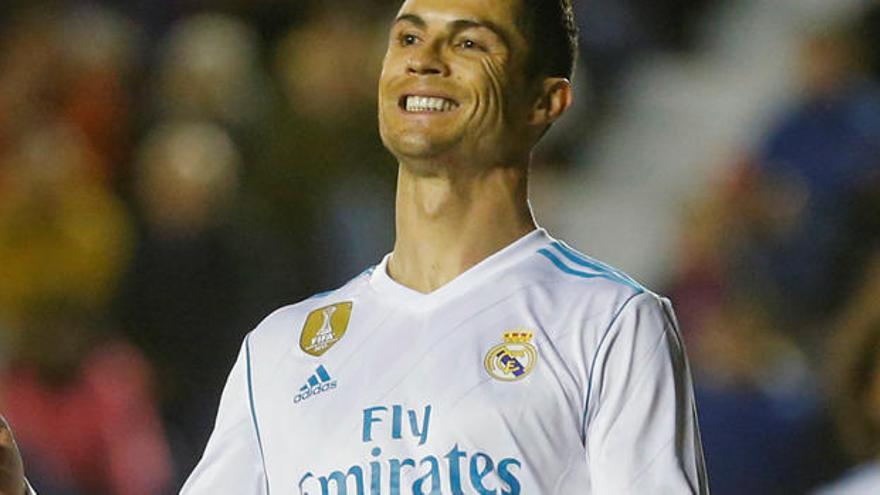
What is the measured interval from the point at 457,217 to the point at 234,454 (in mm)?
703

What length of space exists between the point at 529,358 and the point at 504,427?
148 millimetres

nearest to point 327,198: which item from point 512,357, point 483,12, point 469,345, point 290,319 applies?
point 290,319

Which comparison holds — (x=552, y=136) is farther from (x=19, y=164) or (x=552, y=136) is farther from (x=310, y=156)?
(x=19, y=164)

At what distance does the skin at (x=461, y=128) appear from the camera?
365 cm

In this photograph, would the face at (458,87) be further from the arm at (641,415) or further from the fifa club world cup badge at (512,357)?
the arm at (641,415)

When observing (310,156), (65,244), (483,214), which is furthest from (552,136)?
(483,214)

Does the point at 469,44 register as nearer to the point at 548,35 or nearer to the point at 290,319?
the point at 548,35

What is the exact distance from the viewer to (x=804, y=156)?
25.3 ft

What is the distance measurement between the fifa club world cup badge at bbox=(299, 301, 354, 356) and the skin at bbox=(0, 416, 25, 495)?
65cm

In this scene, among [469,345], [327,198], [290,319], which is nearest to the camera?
[469,345]

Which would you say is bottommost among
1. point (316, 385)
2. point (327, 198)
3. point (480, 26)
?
point (327, 198)

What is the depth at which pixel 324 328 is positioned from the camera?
386 centimetres

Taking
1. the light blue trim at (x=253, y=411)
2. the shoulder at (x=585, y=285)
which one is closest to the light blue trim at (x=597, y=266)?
the shoulder at (x=585, y=285)

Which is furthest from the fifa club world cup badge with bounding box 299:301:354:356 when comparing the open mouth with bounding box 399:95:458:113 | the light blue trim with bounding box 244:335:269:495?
the open mouth with bounding box 399:95:458:113
